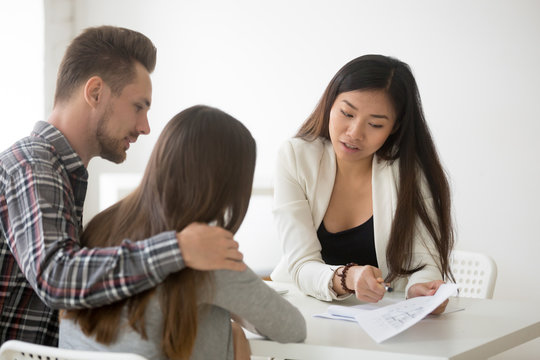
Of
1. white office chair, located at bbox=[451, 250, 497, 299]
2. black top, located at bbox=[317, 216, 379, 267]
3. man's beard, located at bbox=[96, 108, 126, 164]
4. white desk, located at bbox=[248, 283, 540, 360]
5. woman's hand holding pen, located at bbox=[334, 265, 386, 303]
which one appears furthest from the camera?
white office chair, located at bbox=[451, 250, 497, 299]

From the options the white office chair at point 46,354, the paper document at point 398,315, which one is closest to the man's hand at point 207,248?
the white office chair at point 46,354

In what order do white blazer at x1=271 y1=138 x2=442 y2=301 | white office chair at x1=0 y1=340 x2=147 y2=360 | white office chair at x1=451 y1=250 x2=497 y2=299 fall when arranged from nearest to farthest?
white office chair at x1=0 y1=340 x2=147 y2=360 → white blazer at x1=271 y1=138 x2=442 y2=301 → white office chair at x1=451 y1=250 x2=497 y2=299

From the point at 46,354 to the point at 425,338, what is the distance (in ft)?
2.36

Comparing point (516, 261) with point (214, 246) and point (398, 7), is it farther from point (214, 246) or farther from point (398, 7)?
point (214, 246)

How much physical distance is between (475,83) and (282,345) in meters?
2.00

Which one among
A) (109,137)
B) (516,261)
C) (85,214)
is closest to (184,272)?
(109,137)

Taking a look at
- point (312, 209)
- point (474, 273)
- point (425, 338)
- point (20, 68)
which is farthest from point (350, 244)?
point (20, 68)

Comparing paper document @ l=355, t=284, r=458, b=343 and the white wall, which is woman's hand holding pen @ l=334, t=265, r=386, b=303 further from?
the white wall

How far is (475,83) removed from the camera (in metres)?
2.94

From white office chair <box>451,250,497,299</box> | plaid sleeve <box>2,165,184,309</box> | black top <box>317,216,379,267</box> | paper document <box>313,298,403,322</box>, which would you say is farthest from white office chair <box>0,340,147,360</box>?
white office chair <box>451,250,497,299</box>

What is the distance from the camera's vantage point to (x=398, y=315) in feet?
4.71

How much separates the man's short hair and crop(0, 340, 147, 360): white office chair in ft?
1.85

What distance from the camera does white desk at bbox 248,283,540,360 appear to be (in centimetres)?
125

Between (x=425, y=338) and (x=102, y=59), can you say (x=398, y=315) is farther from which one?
(x=102, y=59)
